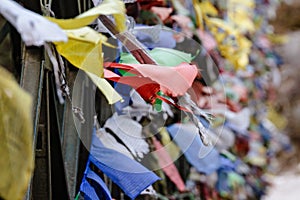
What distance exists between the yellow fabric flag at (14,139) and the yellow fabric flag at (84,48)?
89mm

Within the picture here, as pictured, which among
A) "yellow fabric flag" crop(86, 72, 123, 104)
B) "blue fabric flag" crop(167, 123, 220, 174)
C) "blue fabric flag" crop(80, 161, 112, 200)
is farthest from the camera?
"blue fabric flag" crop(167, 123, 220, 174)

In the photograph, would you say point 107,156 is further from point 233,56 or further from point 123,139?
point 233,56

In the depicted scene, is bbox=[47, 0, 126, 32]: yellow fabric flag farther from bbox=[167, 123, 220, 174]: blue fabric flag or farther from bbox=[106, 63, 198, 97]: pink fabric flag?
bbox=[167, 123, 220, 174]: blue fabric flag

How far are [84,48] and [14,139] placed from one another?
0.11 metres

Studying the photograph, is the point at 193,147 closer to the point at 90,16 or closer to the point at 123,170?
the point at 123,170

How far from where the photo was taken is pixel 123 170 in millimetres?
609

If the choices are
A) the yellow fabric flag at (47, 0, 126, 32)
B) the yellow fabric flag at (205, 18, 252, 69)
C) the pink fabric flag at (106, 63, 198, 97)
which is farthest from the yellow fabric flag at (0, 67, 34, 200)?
the yellow fabric flag at (205, 18, 252, 69)

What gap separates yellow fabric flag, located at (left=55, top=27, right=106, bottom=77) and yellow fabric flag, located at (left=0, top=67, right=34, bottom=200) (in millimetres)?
89

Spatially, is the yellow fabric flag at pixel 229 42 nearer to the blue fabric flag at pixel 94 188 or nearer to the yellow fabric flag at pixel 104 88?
the blue fabric flag at pixel 94 188

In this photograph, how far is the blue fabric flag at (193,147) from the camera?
0.72 metres

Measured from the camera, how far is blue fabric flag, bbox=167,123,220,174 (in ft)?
2.38

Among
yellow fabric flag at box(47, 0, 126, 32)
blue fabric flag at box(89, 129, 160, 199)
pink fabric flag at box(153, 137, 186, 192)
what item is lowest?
pink fabric flag at box(153, 137, 186, 192)

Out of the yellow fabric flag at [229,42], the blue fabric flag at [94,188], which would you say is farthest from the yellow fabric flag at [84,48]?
the yellow fabric flag at [229,42]

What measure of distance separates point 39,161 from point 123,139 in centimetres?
14
